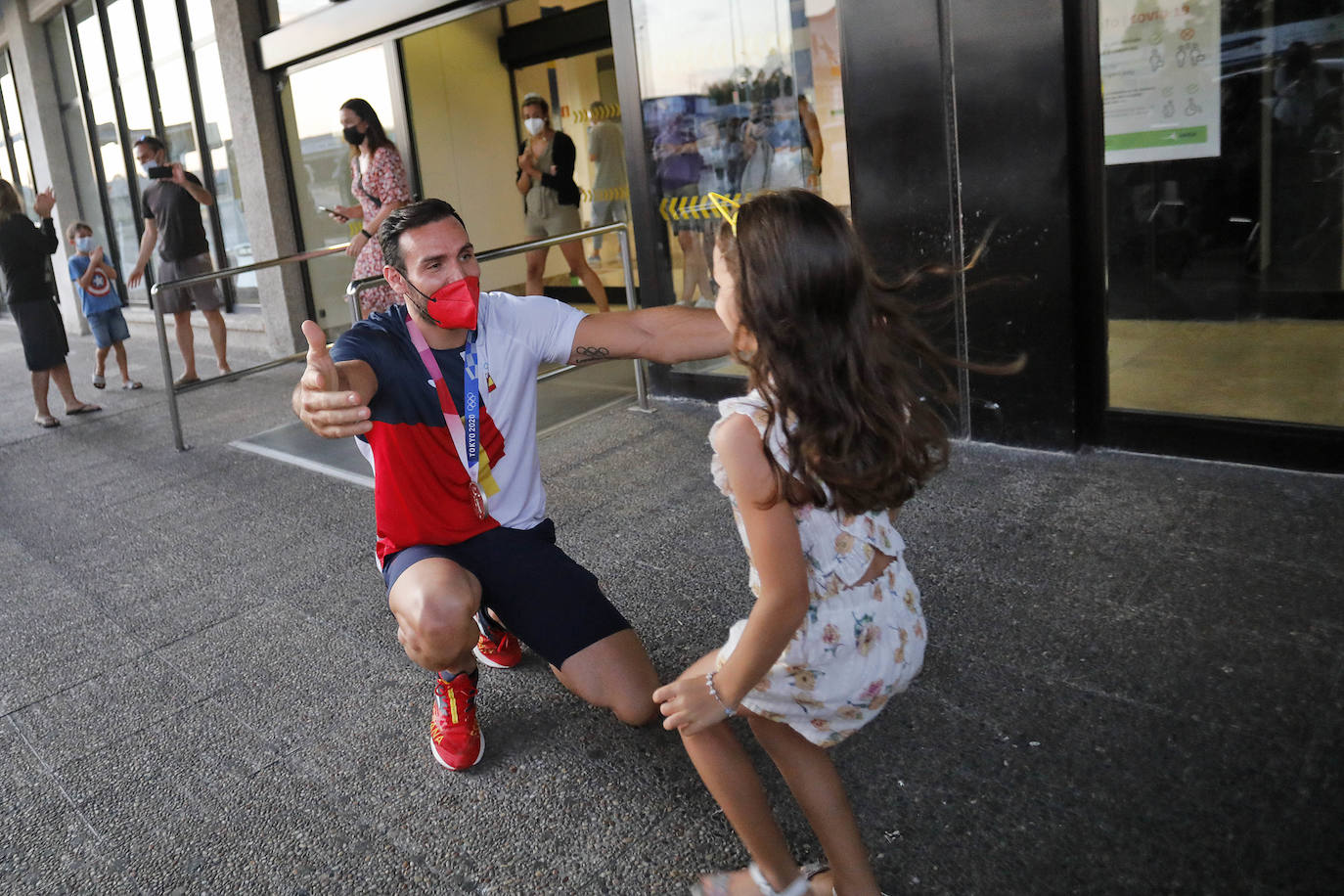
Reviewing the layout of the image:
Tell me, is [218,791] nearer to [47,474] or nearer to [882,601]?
[882,601]

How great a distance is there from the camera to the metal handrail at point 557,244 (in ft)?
14.2

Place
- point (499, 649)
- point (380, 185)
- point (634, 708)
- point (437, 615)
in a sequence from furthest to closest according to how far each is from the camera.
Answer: point (380, 185), point (499, 649), point (634, 708), point (437, 615)

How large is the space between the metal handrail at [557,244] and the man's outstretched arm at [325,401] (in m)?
1.89

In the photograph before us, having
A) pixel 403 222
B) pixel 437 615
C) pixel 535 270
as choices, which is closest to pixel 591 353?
pixel 403 222

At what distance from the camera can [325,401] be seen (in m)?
2.23

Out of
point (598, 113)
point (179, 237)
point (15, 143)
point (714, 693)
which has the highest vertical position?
point (15, 143)

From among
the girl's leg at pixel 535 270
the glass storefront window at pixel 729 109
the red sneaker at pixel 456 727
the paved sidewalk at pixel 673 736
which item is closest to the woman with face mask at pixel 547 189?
the girl's leg at pixel 535 270

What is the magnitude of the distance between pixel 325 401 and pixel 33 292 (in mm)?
5764

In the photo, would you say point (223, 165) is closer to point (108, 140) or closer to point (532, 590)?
Result: point (108, 140)

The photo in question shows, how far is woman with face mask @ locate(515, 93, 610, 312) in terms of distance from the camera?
782 centimetres

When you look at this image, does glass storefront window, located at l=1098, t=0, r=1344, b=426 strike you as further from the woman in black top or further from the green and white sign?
the woman in black top

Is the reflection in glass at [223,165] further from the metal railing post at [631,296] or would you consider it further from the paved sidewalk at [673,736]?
the paved sidewalk at [673,736]

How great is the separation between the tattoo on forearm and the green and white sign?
7.56ft

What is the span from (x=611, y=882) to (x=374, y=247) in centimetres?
468
